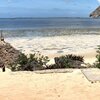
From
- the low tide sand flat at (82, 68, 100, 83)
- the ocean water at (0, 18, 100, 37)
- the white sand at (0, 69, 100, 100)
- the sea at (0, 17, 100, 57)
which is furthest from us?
the ocean water at (0, 18, 100, 37)

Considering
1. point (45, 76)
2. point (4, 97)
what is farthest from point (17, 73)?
point (4, 97)

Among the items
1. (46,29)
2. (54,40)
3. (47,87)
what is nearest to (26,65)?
(47,87)

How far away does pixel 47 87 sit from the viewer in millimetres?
9273

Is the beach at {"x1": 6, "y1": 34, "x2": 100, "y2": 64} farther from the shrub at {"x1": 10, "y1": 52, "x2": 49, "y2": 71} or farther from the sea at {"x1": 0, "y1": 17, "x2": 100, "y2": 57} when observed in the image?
the shrub at {"x1": 10, "y1": 52, "x2": 49, "y2": 71}

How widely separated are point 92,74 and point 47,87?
1620 millimetres

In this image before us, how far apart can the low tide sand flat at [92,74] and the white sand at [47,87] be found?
11 cm

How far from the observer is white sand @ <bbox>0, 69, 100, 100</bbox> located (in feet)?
28.0

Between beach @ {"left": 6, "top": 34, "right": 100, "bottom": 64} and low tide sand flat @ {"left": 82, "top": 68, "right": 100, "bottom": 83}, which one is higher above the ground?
low tide sand flat @ {"left": 82, "top": 68, "right": 100, "bottom": 83}

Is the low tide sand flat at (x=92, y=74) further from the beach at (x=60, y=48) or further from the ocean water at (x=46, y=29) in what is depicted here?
the ocean water at (x=46, y=29)

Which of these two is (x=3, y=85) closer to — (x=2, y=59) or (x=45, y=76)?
(x=45, y=76)

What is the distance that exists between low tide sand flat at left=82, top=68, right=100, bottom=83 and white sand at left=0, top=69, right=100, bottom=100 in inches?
4.3

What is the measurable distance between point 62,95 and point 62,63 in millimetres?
3510

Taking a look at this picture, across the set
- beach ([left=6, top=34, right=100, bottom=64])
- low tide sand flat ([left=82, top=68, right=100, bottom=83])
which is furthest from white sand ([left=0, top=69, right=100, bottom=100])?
beach ([left=6, top=34, right=100, bottom=64])

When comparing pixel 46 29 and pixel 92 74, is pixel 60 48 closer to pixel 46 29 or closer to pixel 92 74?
pixel 92 74
